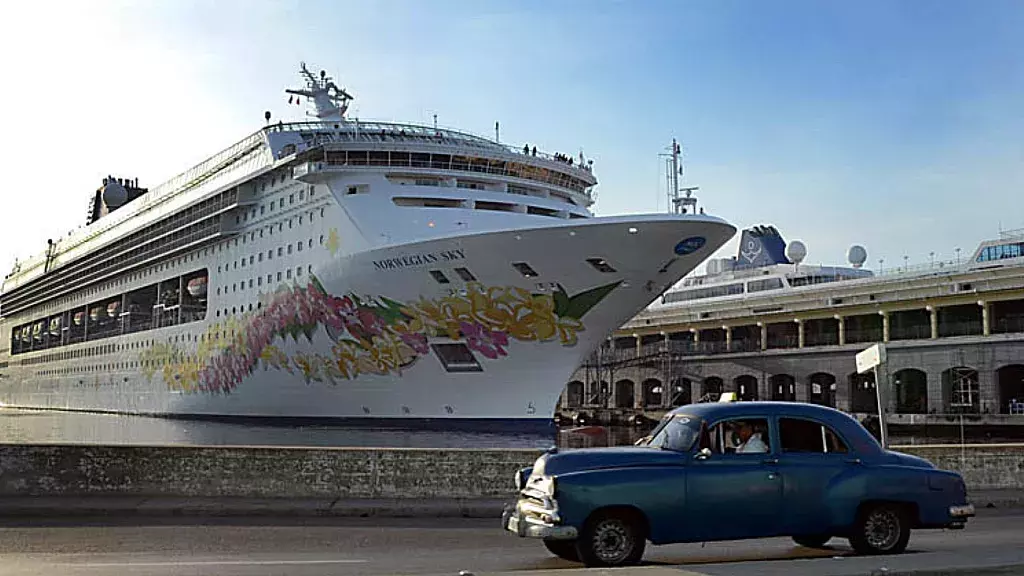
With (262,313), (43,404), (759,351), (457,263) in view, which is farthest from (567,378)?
(43,404)

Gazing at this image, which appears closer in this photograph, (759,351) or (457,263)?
(457,263)

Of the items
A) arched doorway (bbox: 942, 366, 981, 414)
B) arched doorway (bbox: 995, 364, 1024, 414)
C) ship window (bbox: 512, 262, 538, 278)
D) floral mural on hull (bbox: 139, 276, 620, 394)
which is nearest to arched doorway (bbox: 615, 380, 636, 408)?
arched doorway (bbox: 942, 366, 981, 414)

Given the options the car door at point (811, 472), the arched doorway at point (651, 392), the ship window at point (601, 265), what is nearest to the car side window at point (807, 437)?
the car door at point (811, 472)

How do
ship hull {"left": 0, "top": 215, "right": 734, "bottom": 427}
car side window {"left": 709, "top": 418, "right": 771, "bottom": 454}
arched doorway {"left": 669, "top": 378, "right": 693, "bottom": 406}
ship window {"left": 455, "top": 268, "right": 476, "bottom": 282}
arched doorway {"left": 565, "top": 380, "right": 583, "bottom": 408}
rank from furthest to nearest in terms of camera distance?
1. arched doorway {"left": 565, "top": 380, "right": 583, "bottom": 408}
2. arched doorway {"left": 669, "top": 378, "right": 693, "bottom": 406}
3. ship window {"left": 455, "top": 268, "right": 476, "bottom": 282}
4. ship hull {"left": 0, "top": 215, "right": 734, "bottom": 427}
5. car side window {"left": 709, "top": 418, "right": 771, "bottom": 454}

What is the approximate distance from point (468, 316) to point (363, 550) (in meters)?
22.8

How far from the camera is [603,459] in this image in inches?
346

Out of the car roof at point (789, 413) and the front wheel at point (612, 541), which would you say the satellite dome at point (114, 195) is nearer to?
the car roof at point (789, 413)

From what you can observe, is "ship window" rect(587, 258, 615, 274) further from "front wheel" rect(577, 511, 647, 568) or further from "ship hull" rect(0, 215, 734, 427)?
"front wheel" rect(577, 511, 647, 568)

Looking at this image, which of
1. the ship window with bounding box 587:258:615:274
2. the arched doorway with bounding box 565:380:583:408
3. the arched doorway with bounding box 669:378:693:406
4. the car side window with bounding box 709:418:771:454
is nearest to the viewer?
the car side window with bounding box 709:418:771:454

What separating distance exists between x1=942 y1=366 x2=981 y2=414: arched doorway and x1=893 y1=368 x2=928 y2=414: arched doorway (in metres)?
1.77

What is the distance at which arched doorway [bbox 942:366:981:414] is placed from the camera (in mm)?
55062

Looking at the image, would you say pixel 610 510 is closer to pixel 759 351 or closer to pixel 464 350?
pixel 464 350

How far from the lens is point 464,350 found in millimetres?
33312

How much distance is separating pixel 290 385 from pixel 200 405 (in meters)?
12.1
